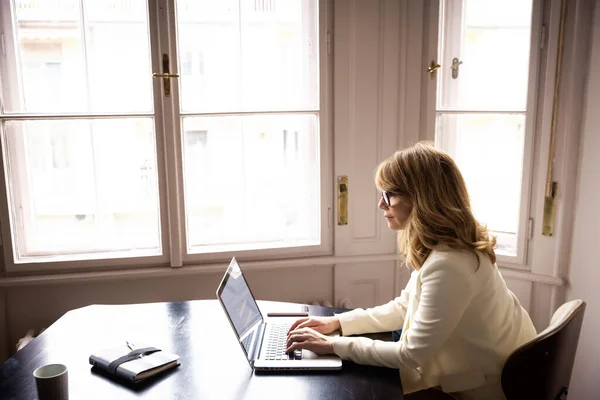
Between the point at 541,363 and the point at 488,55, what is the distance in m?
1.60

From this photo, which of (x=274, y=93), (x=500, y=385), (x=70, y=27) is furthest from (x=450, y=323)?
(x=70, y=27)

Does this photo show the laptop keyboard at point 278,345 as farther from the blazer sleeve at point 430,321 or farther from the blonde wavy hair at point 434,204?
the blonde wavy hair at point 434,204

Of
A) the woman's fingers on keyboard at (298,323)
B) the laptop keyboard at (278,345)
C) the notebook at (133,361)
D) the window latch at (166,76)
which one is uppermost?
the window latch at (166,76)

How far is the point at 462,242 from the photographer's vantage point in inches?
62.7

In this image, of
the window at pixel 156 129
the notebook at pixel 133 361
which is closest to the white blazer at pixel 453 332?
the notebook at pixel 133 361

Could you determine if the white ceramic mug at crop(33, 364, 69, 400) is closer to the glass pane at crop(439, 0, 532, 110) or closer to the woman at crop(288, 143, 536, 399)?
the woman at crop(288, 143, 536, 399)

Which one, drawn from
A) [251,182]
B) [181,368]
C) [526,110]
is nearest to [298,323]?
[181,368]

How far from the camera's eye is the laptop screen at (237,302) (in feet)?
5.08

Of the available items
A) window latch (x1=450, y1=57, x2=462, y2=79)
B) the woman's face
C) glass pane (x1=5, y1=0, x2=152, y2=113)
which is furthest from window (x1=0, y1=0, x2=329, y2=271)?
the woman's face

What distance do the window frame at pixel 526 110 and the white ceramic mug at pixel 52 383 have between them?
6.21 feet

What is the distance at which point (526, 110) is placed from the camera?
8.13 ft

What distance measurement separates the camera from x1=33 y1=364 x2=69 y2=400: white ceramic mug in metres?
1.32

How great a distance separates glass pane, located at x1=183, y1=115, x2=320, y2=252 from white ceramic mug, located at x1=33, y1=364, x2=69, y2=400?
129 cm

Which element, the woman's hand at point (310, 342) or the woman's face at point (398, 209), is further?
the woman's face at point (398, 209)
